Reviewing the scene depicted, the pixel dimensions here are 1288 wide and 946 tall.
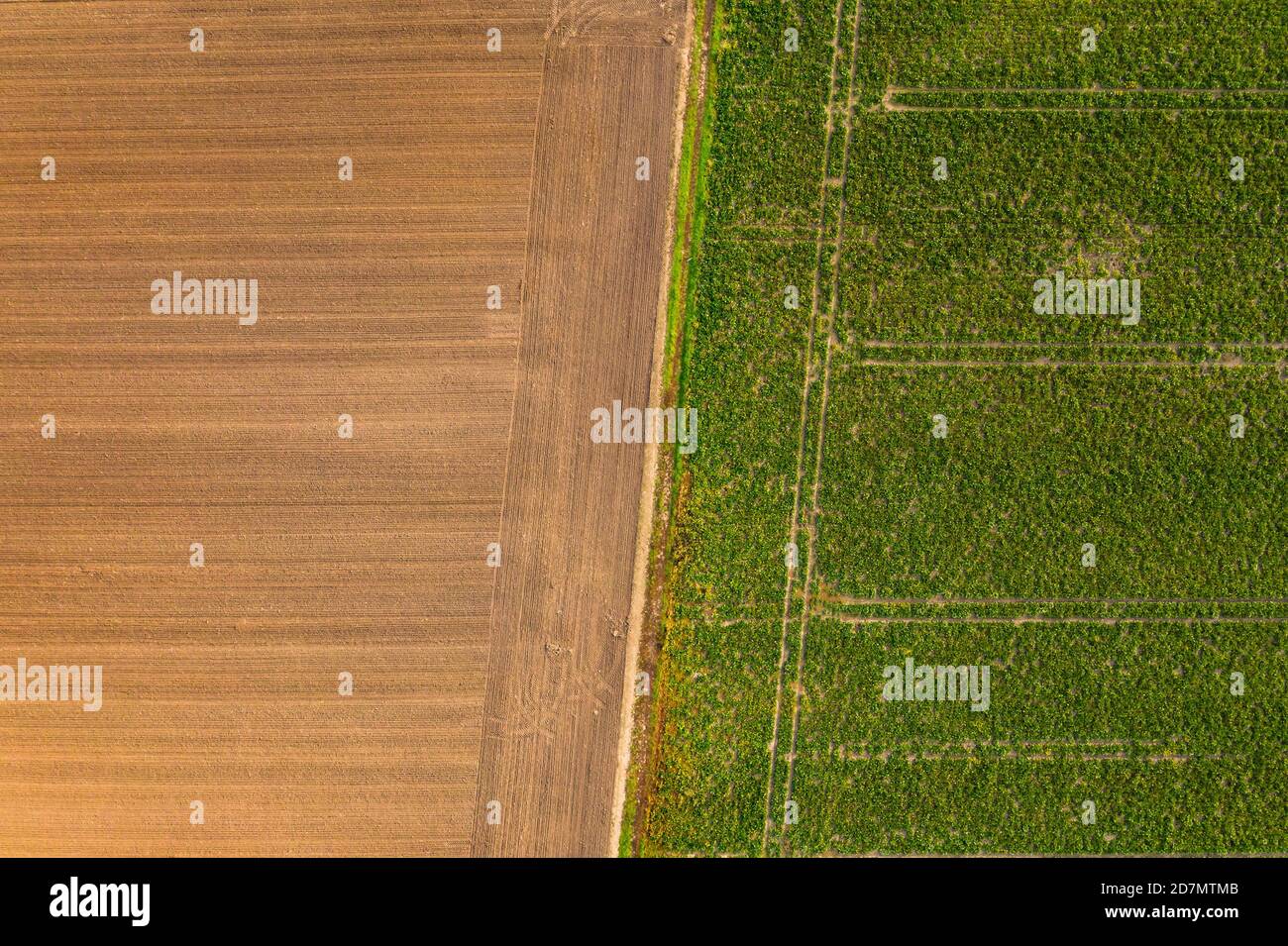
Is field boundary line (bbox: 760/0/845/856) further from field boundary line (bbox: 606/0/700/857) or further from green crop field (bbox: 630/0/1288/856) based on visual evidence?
field boundary line (bbox: 606/0/700/857)

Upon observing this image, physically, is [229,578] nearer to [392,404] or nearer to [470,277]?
[392,404]

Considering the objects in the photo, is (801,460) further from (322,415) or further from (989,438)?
(322,415)

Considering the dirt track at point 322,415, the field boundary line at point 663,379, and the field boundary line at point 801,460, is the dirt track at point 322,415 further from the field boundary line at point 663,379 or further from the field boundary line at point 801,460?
the field boundary line at point 801,460

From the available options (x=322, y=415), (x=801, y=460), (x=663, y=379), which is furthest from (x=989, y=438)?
(x=322, y=415)

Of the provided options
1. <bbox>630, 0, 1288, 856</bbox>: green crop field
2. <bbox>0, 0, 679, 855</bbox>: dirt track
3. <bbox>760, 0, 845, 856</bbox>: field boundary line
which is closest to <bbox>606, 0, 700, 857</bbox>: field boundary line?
<bbox>0, 0, 679, 855</bbox>: dirt track

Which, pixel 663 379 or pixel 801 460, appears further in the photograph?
pixel 663 379

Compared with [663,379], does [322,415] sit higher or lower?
lower

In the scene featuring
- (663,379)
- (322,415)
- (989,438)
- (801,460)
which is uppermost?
(663,379)
